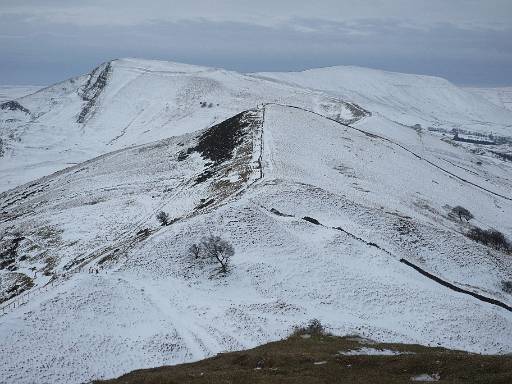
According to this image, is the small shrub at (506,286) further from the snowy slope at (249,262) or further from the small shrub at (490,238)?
A: the small shrub at (490,238)

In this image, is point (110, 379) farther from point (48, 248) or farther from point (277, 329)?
point (48, 248)

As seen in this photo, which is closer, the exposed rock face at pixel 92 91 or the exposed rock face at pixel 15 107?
the exposed rock face at pixel 92 91

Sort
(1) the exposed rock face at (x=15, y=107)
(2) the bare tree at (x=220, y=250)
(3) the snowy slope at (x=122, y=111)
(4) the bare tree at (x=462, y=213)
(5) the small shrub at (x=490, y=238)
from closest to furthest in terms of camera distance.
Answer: (2) the bare tree at (x=220, y=250) < (5) the small shrub at (x=490, y=238) < (4) the bare tree at (x=462, y=213) < (3) the snowy slope at (x=122, y=111) < (1) the exposed rock face at (x=15, y=107)

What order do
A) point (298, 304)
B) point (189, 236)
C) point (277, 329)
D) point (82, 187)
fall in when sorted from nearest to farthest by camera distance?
point (277, 329)
point (298, 304)
point (189, 236)
point (82, 187)

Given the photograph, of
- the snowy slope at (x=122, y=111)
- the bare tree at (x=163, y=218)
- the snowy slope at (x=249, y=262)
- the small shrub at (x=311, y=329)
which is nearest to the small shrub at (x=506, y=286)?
the snowy slope at (x=249, y=262)

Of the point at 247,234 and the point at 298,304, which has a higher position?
the point at 247,234

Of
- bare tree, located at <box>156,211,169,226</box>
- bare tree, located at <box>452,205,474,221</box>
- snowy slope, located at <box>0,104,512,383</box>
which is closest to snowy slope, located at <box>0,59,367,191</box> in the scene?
snowy slope, located at <box>0,104,512,383</box>

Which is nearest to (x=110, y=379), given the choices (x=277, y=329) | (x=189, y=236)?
(x=277, y=329)
